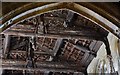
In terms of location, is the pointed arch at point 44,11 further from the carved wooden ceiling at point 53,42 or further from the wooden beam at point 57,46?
the wooden beam at point 57,46

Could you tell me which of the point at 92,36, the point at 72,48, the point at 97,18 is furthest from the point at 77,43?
the point at 97,18

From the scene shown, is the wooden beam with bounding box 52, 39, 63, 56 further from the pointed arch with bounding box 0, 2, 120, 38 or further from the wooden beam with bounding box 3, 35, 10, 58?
the pointed arch with bounding box 0, 2, 120, 38

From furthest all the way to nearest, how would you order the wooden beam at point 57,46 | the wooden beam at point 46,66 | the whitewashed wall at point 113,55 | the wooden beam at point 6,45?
the wooden beam at point 46,66, the wooden beam at point 57,46, the wooden beam at point 6,45, the whitewashed wall at point 113,55

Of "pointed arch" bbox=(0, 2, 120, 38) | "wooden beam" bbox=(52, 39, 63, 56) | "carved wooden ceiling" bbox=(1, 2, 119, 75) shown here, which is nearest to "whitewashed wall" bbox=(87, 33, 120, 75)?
"carved wooden ceiling" bbox=(1, 2, 119, 75)

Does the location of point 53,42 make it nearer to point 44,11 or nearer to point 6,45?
point 6,45

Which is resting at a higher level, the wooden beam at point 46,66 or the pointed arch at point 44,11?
the pointed arch at point 44,11

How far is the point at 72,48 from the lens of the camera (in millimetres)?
6680

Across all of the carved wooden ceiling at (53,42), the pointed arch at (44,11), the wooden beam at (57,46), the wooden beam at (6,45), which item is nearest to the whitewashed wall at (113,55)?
the carved wooden ceiling at (53,42)

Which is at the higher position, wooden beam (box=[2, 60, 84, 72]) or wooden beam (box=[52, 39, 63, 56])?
wooden beam (box=[52, 39, 63, 56])

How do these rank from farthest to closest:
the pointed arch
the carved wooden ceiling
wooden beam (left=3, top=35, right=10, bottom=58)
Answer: wooden beam (left=3, top=35, right=10, bottom=58), the carved wooden ceiling, the pointed arch

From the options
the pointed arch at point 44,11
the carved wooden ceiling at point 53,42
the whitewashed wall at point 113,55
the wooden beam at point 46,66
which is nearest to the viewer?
the pointed arch at point 44,11

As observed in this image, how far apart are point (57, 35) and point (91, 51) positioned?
1325 millimetres

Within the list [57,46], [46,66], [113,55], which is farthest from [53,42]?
[113,55]

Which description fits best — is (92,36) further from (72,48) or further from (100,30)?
(72,48)
